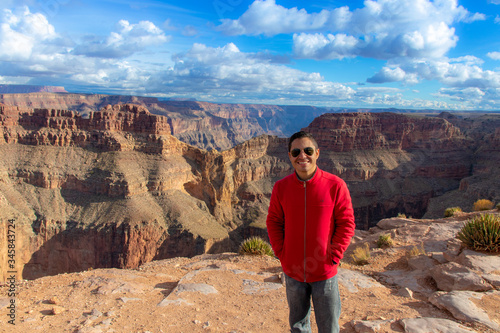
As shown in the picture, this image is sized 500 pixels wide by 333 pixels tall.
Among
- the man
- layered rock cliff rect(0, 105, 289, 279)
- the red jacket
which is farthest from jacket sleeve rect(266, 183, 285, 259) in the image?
layered rock cliff rect(0, 105, 289, 279)

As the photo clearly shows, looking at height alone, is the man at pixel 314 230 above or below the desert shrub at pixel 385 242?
above

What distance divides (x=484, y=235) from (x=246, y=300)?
853 centimetres

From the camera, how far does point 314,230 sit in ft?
15.9

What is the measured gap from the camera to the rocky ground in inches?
268

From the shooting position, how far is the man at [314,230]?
191 inches

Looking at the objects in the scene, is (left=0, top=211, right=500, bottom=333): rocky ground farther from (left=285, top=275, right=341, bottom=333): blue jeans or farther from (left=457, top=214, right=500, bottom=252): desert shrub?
(left=285, top=275, right=341, bottom=333): blue jeans

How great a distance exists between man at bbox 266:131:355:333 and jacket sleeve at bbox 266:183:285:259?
0.47ft

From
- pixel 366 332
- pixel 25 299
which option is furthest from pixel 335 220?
pixel 25 299

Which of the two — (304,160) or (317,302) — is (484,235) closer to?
(317,302)

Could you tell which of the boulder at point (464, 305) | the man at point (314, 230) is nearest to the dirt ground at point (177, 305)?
the boulder at point (464, 305)

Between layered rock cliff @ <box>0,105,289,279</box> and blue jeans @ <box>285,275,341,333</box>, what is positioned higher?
blue jeans @ <box>285,275,341,333</box>

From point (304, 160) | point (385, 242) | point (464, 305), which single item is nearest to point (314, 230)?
point (304, 160)

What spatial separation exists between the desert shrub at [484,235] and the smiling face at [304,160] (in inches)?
351

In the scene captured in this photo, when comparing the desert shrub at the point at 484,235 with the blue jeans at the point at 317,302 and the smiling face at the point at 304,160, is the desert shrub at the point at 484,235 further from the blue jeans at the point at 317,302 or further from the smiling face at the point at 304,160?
the smiling face at the point at 304,160
